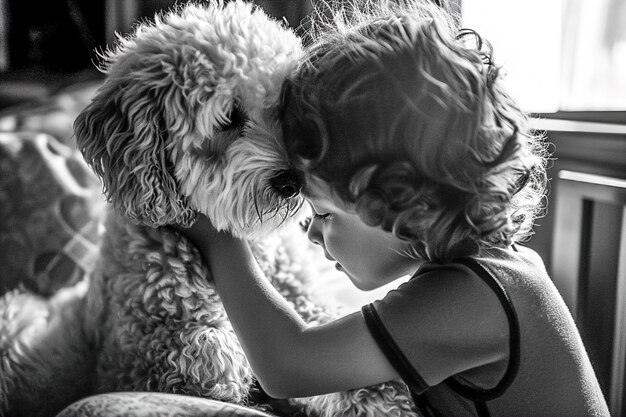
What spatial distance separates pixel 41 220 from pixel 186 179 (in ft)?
2.48

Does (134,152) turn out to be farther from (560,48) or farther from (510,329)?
(560,48)

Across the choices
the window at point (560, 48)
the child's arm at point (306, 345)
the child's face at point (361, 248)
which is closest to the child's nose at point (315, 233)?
the child's face at point (361, 248)

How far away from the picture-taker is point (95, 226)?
175 centimetres

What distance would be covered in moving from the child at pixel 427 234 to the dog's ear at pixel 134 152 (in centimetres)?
20

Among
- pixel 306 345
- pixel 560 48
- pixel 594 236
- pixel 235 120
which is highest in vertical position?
pixel 235 120

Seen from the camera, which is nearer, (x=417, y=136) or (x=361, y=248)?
(x=417, y=136)

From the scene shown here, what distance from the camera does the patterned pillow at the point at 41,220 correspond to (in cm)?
165

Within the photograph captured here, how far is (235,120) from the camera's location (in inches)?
44.5

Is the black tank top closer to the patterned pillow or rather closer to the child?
the child

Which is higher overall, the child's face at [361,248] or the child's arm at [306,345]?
the child's face at [361,248]

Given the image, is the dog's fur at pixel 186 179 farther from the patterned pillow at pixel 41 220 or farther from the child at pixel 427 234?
the patterned pillow at pixel 41 220

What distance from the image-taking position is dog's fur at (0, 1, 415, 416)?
3.55ft

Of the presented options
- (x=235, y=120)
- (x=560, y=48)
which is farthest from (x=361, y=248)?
(x=560, y=48)

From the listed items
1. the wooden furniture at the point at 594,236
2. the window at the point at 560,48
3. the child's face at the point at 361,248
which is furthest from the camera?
the window at the point at 560,48
